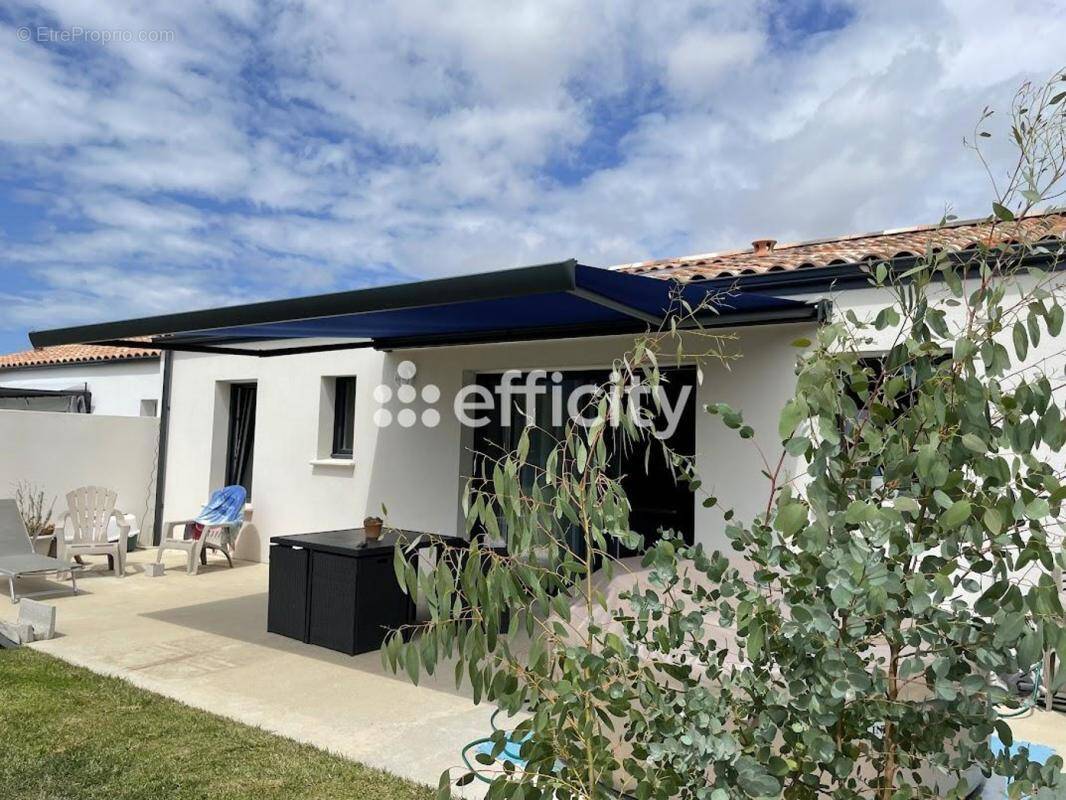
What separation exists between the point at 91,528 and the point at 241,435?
3534mm

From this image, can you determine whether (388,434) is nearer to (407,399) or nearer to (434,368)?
(407,399)

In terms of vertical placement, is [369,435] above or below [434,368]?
below

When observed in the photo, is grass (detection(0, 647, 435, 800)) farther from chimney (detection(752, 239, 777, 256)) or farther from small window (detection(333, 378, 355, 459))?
chimney (detection(752, 239, 777, 256))

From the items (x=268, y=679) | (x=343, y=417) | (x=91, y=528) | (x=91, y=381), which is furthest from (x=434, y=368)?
(x=91, y=381)

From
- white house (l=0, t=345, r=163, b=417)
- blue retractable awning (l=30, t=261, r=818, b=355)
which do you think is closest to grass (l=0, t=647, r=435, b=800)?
blue retractable awning (l=30, t=261, r=818, b=355)

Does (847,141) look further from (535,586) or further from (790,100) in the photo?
(535,586)

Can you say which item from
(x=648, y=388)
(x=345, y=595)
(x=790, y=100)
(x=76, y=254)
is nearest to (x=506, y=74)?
(x=790, y=100)

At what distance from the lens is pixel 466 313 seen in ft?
29.9

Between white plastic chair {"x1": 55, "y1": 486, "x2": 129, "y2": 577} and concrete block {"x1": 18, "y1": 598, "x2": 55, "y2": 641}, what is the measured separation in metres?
3.88

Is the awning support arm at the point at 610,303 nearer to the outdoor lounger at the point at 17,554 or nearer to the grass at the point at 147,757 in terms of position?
the grass at the point at 147,757

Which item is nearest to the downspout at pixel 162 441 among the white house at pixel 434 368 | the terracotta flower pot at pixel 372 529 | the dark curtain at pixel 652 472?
the white house at pixel 434 368

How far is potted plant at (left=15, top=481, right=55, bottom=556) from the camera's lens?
1289 centimetres

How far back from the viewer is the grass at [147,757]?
16.1ft

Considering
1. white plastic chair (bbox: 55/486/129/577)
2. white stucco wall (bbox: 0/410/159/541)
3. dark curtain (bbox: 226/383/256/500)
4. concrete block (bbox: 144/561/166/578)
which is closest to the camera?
white plastic chair (bbox: 55/486/129/577)
